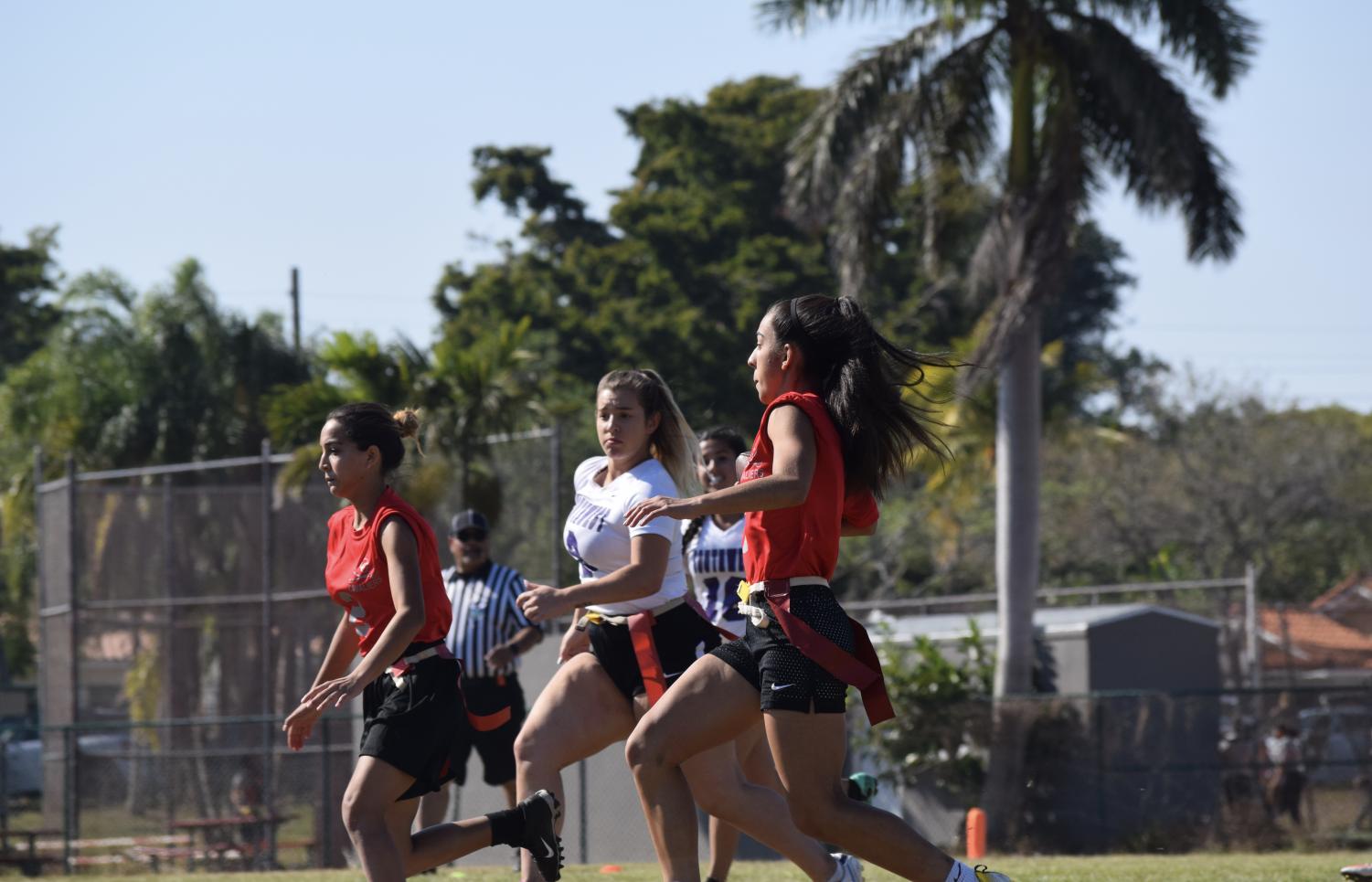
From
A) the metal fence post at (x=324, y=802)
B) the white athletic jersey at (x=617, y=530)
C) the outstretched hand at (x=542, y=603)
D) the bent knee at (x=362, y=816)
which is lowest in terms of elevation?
the metal fence post at (x=324, y=802)

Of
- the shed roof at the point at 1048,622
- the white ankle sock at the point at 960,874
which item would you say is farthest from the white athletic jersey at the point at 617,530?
the shed roof at the point at 1048,622

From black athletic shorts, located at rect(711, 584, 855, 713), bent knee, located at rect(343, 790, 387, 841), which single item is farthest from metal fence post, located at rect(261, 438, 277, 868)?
black athletic shorts, located at rect(711, 584, 855, 713)

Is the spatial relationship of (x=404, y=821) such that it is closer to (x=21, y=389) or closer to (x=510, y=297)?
(x=21, y=389)

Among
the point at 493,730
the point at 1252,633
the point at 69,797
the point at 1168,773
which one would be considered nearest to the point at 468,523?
the point at 493,730

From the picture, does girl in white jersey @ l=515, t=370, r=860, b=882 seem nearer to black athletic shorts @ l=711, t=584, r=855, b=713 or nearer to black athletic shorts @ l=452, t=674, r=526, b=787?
black athletic shorts @ l=711, t=584, r=855, b=713

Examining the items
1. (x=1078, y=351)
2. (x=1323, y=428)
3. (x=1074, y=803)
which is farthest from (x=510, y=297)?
(x=1074, y=803)

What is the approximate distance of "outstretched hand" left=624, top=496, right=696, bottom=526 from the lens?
208 inches

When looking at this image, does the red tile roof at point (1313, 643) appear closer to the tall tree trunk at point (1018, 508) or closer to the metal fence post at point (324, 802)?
the tall tree trunk at point (1018, 508)

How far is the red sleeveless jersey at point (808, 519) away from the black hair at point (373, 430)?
1353 millimetres

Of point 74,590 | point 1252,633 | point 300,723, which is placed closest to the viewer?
point 300,723

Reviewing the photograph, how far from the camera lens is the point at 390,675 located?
6.14m

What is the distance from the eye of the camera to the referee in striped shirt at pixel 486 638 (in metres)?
10.4

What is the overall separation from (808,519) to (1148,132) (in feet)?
51.1

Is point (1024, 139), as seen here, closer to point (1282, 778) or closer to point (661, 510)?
point (1282, 778)
